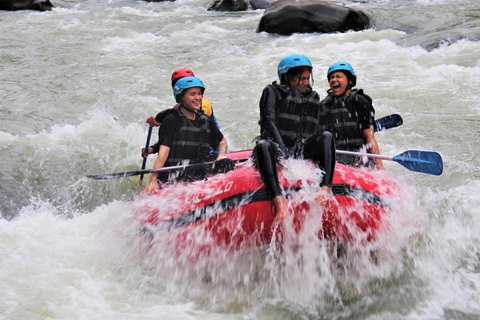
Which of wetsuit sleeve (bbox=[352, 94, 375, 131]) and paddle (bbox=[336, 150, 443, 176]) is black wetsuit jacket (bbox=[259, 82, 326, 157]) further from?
wetsuit sleeve (bbox=[352, 94, 375, 131])

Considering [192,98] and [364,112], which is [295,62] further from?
[364,112]

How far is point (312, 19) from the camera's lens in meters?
12.4

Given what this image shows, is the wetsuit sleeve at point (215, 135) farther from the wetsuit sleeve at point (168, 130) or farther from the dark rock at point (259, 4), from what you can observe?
the dark rock at point (259, 4)

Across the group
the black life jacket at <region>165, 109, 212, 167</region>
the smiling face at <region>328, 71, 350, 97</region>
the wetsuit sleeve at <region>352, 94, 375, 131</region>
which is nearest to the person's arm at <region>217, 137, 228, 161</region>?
the black life jacket at <region>165, 109, 212, 167</region>

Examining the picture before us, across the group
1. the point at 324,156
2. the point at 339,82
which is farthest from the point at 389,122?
the point at 324,156

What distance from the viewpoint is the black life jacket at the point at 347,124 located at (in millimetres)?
4758

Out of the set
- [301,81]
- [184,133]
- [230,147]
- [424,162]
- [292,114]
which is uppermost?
[301,81]

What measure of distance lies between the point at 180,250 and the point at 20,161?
3.35 m

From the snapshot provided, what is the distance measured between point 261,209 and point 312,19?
32.9 feet

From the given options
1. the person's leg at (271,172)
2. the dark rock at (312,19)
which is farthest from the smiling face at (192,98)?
the dark rock at (312,19)

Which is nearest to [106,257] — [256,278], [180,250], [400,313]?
[180,250]

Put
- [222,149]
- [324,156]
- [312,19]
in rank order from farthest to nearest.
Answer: [312,19], [222,149], [324,156]

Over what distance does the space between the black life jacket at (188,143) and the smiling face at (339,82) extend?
1.31 meters

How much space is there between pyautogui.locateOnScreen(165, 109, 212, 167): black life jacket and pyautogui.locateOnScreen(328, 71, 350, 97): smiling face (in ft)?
4.31
